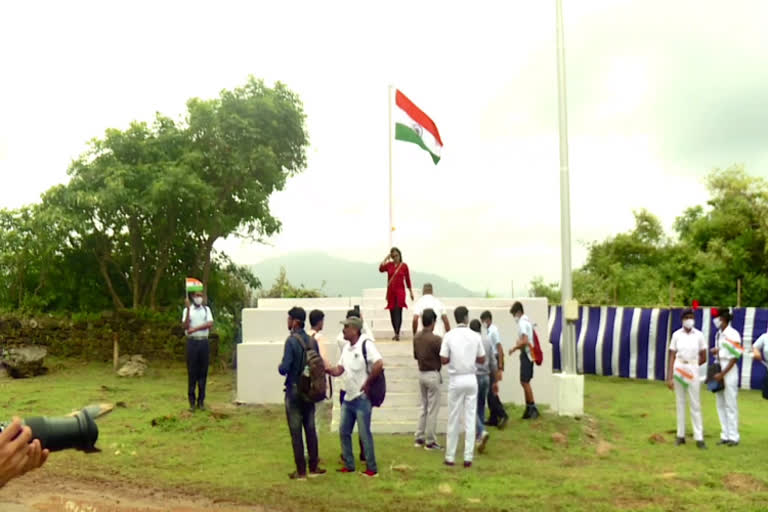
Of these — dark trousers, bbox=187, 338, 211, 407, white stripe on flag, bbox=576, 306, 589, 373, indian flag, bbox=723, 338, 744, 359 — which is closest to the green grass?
dark trousers, bbox=187, 338, 211, 407

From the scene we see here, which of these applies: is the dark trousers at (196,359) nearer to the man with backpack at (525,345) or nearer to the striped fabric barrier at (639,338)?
the man with backpack at (525,345)

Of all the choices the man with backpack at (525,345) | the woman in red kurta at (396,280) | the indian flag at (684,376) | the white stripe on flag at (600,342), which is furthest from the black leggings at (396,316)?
the white stripe on flag at (600,342)

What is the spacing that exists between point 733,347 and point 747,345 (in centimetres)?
847

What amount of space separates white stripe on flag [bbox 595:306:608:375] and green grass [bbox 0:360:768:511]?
19.0 ft

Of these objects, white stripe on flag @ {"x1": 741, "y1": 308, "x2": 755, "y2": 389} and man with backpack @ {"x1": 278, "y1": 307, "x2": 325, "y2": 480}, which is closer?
man with backpack @ {"x1": 278, "y1": 307, "x2": 325, "y2": 480}

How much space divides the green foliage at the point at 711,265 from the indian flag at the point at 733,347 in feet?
65.4

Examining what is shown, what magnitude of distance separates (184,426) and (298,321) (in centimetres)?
475

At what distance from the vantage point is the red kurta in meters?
14.7

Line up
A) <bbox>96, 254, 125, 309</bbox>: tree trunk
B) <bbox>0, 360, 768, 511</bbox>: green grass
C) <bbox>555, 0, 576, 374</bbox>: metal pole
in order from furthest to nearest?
<bbox>96, 254, 125, 309</bbox>: tree trunk, <bbox>555, 0, 576, 374</bbox>: metal pole, <bbox>0, 360, 768, 511</bbox>: green grass

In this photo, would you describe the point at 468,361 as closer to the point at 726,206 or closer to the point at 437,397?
the point at 437,397

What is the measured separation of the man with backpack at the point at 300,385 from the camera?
8.96m

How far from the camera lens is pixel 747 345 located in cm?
1889

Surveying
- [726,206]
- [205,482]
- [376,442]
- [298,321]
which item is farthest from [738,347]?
[726,206]

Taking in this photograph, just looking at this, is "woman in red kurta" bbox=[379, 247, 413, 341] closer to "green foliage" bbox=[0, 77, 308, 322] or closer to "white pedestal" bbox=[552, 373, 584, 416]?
"white pedestal" bbox=[552, 373, 584, 416]
